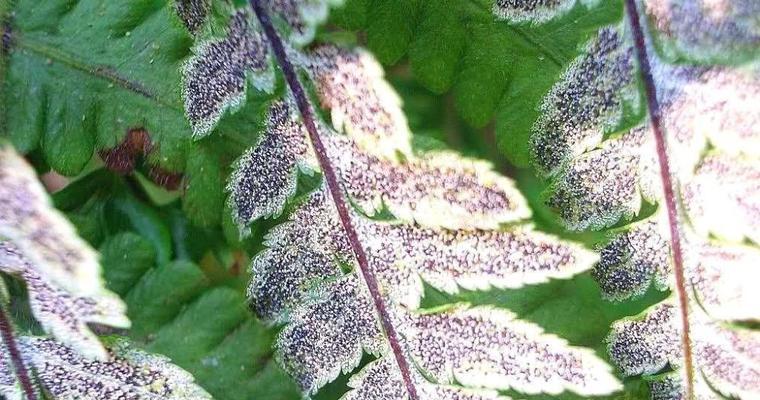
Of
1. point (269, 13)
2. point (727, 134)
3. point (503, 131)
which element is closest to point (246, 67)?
point (269, 13)

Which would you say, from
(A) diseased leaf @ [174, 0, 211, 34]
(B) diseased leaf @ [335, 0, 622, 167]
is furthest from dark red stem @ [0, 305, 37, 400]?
(B) diseased leaf @ [335, 0, 622, 167]

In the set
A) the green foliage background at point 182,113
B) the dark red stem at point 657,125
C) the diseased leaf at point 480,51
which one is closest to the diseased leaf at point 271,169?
the green foliage background at point 182,113

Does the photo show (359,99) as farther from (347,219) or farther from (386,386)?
(386,386)

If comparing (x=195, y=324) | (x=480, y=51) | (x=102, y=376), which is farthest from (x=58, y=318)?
(x=480, y=51)

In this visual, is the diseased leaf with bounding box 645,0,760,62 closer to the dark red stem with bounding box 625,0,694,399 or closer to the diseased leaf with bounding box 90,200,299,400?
the dark red stem with bounding box 625,0,694,399

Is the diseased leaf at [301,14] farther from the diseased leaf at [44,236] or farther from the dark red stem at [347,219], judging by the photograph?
the diseased leaf at [44,236]
